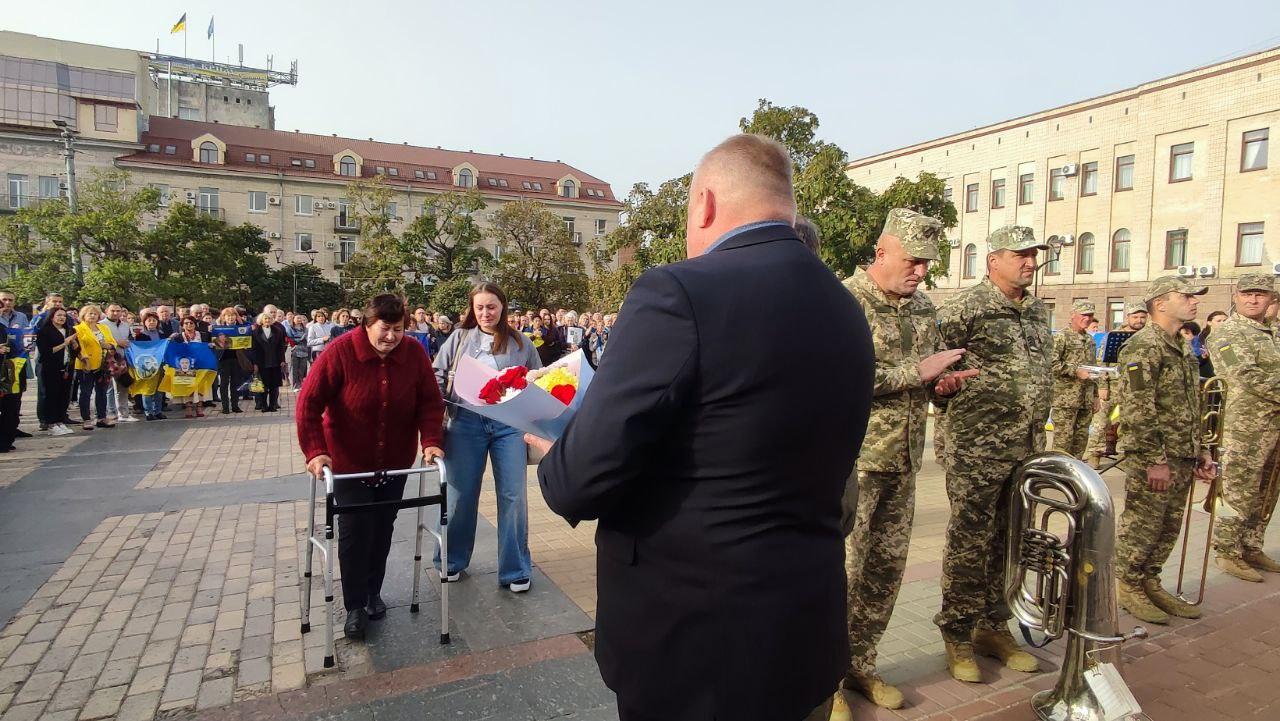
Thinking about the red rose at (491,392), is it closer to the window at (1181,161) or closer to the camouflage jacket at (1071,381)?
the camouflage jacket at (1071,381)

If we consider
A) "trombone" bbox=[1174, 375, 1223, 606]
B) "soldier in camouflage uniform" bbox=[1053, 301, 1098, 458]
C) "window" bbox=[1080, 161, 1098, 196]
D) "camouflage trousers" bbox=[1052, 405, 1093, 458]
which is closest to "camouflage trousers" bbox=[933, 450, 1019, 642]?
"trombone" bbox=[1174, 375, 1223, 606]

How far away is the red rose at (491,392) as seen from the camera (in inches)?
126

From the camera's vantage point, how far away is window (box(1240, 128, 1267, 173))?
27.9 metres

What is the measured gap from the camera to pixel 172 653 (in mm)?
3934

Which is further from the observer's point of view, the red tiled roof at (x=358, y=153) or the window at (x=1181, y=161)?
the red tiled roof at (x=358, y=153)

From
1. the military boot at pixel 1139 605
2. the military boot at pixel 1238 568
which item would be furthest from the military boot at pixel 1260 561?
the military boot at pixel 1139 605

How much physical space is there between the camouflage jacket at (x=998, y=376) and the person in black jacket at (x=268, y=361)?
13.6 meters

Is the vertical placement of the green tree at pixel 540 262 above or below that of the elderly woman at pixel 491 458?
above

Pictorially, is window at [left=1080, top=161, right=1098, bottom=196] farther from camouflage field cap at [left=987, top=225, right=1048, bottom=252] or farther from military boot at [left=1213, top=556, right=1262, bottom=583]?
camouflage field cap at [left=987, top=225, right=1048, bottom=252]

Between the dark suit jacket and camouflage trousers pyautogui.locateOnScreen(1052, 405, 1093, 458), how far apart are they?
815 centimetres

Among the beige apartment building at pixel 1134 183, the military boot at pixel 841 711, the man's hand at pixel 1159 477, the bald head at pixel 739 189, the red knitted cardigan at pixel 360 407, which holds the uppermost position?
the beige apartment building at pixel 1134 183

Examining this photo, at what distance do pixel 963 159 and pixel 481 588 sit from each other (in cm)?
4134

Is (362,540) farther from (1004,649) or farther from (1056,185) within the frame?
(1056,185)

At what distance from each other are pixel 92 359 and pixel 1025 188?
39133mm
